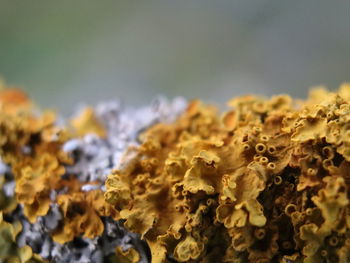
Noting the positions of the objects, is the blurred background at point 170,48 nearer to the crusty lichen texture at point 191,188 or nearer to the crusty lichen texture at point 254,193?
the crusty lichen texture at point 191,188

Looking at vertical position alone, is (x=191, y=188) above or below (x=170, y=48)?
below

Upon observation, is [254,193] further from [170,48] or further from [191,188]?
[170,48]

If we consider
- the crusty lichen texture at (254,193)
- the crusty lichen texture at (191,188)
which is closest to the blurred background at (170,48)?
the crusty lichen texture at (191,188)

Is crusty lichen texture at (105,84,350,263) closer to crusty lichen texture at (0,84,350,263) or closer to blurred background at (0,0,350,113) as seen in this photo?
crusty lichen texture at (0,84,350,263)

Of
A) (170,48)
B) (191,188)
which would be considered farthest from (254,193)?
(170,48)

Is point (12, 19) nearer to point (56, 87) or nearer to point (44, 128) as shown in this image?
point (56, 87)

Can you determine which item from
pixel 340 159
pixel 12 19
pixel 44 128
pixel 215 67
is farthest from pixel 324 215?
pixel 12 19

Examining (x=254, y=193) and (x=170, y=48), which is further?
(x=170, y=48)
